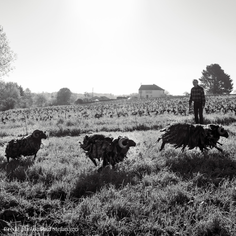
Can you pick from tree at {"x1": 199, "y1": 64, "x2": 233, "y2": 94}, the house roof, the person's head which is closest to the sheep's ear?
the person's head

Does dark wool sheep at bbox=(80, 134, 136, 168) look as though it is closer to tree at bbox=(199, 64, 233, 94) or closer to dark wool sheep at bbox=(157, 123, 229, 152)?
dark wool sheep at bbox=(157, 123, 229, 152)

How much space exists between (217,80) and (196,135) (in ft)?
222

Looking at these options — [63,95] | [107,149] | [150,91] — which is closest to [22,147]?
[107,149]

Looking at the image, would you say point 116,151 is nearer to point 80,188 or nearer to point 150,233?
point 80,188

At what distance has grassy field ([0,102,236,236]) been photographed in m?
3.60

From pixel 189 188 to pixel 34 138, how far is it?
5.54m

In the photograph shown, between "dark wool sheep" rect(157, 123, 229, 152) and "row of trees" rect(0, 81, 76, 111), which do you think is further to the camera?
"row of trees" rect(0, 81, 76, 111)

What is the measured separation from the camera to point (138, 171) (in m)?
6.14

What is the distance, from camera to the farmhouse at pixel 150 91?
316 ft

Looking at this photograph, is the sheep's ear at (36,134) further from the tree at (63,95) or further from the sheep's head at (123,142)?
the tree at (63,95)

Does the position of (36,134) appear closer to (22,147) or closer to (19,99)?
(22,147)

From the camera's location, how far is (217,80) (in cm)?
6725

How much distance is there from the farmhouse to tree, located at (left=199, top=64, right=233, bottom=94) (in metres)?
28.8

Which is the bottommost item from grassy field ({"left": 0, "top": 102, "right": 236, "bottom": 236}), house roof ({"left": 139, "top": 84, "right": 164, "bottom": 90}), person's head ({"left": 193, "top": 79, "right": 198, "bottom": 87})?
grassy field ({"left": 0, "top": 102, "right": 236, "bottom": 236})
